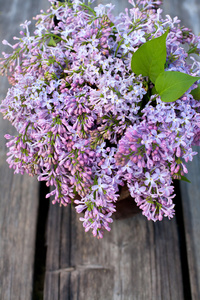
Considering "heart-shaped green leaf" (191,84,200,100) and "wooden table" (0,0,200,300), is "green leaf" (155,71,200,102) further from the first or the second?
"wooden table" (0,0,200,300)

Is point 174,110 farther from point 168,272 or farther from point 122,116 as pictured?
point 168,272

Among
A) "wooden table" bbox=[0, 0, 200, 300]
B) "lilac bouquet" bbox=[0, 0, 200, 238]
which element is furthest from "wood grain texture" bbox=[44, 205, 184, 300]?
"lilac bouquet" bbox=[0, 0, 200, 238]

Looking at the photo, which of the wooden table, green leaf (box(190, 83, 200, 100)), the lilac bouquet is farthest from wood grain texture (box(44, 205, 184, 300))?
green leaf (box(190, 83, 200, 100))

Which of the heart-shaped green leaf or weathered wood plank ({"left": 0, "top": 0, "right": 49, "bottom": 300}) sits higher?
the heart-shaped green leaf

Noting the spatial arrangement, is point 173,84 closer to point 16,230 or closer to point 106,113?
point 106,113

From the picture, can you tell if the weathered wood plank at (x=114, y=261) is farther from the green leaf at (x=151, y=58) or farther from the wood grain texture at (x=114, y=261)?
the green leaf at (x=151, y=58)

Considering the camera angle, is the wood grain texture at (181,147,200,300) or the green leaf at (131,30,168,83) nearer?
the green leaf at (131,30,168,83)
